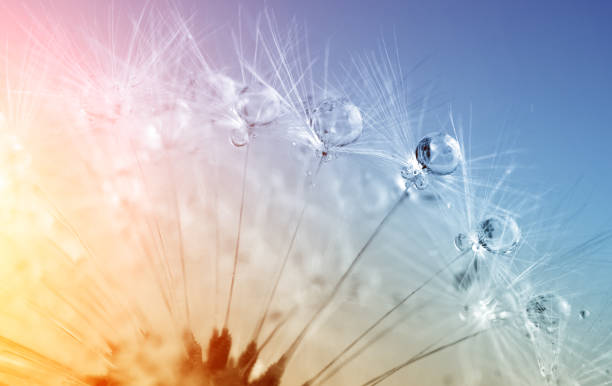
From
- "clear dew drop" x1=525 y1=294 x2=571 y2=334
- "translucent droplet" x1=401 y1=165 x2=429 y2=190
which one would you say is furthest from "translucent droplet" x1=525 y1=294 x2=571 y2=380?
"translucent droplet" x1=401 y1=165 x2=429 y2=190

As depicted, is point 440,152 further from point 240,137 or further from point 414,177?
point 240,137

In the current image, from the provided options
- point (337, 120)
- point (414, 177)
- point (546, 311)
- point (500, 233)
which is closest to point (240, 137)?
point (337, 120)

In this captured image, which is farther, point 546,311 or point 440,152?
point 546,311

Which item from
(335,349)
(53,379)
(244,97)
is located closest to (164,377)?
(53,379)

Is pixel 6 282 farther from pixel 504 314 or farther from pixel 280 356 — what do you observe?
pixel 504 314

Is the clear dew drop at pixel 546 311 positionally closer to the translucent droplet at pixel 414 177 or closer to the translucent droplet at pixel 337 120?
the translucent droplet at pixel 414 177

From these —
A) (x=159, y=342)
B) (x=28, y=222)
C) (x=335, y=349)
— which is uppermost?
(x=28, y=222)
